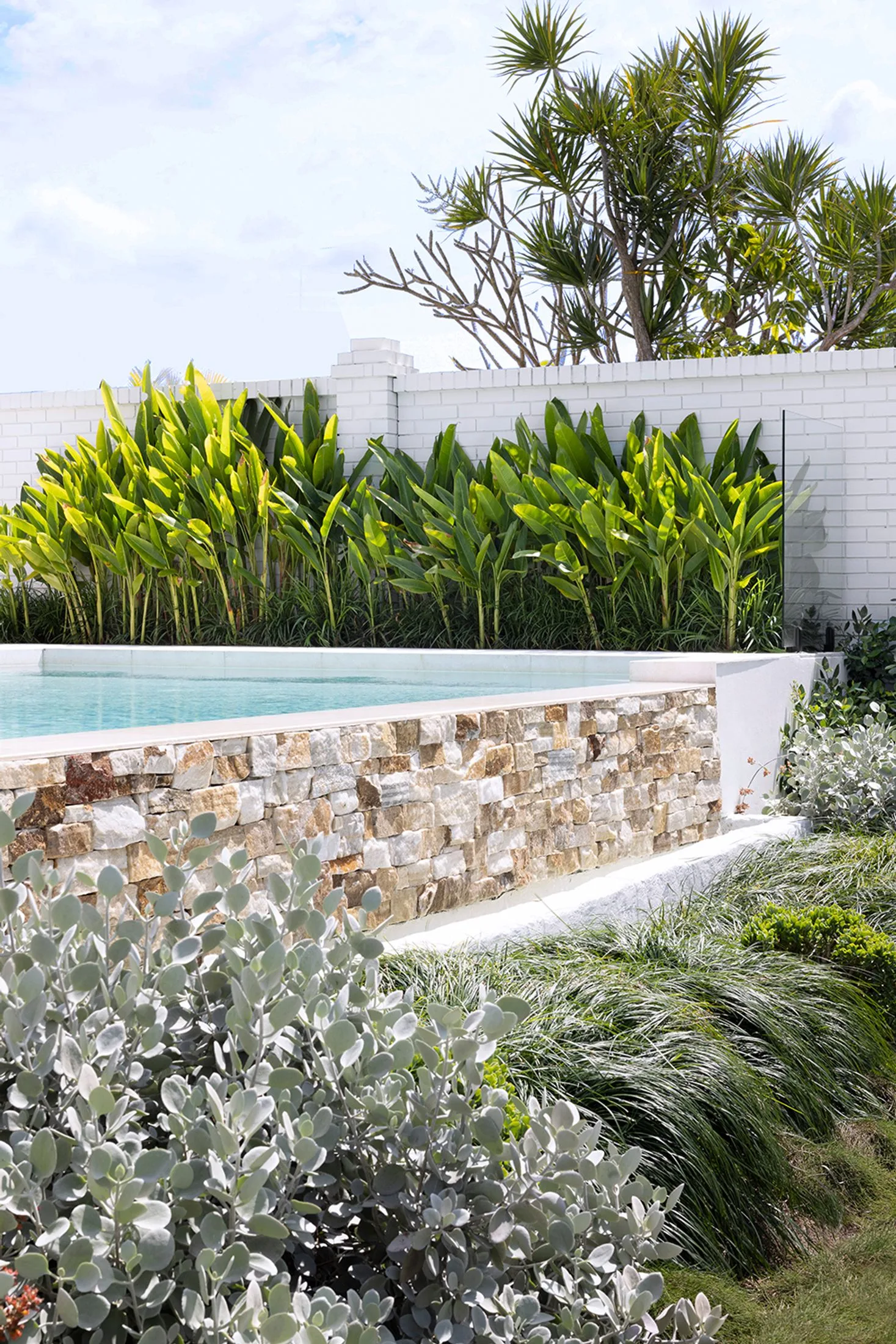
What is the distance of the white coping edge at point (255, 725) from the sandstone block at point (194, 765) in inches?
0.8

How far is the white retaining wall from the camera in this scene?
8453 mm

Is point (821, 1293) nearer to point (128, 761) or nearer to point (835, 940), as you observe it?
point (835, 940)

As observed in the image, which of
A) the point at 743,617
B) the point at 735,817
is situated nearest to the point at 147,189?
the point at 743,617

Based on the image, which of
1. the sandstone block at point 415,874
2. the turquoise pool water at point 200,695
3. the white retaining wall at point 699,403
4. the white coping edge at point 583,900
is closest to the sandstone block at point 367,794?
the sandstone block at point 415,874

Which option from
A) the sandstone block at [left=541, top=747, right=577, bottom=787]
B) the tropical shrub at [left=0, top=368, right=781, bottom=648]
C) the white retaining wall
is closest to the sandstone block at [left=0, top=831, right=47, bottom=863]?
the sandstone block at [left=541, top=747, right=577, bottom=787]

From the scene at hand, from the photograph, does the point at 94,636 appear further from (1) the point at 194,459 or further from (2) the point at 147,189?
(2) the point at 147,189

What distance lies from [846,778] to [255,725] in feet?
12.4

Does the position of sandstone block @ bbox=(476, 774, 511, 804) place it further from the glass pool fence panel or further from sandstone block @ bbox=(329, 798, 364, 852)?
the glass pool fence panel

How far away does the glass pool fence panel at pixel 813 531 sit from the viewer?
774 centimetres

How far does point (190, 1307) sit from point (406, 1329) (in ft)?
1.39

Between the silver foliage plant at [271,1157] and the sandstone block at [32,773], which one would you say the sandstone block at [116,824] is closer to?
the sandstone block at [32,773]

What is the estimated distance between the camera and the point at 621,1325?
194 centimetres

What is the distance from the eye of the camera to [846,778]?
6324 mm

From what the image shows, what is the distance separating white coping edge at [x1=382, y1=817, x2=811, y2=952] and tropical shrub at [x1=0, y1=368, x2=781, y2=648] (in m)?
2.54
